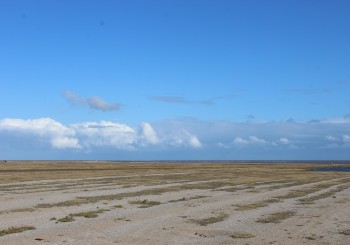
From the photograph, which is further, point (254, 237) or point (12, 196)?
point (12, 196)

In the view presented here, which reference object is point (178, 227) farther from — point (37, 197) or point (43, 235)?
point (37, 197)

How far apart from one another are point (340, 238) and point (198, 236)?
5.15 meters

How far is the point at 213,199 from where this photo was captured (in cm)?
3191

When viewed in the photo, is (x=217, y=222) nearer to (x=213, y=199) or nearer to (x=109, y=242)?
(x=109, y=242)

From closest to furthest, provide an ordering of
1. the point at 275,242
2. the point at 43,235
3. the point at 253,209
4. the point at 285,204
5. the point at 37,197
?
1. the point at 275,242
2. the point at 43,235
3. the point at 253,209
4. the point at 285,204
5. the point at 37,197

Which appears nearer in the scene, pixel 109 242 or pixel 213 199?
pixel 109 242

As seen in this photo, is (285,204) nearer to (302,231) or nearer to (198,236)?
(302,231)

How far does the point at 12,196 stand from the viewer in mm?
32438

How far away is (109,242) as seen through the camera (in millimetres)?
16203

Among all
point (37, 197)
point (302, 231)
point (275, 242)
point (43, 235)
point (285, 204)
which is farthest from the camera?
point (37, 197)

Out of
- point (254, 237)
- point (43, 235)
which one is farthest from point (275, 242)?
point (43, 235)

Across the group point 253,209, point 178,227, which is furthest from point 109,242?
point 253,209

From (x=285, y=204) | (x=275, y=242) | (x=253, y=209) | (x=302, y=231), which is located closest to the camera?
(x=275, y=242)

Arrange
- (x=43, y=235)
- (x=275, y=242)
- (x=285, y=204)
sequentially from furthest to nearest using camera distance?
(x=285, y=204)
(x=43, y=235)
(x=275, y=242)
